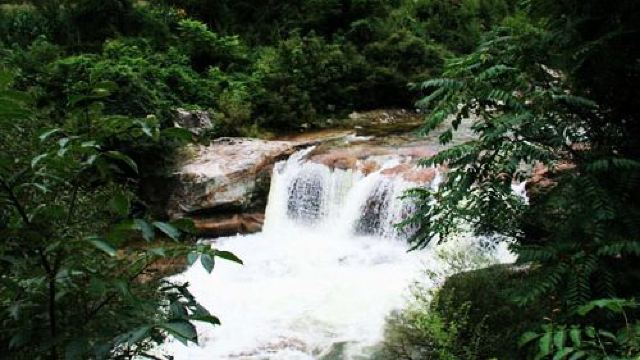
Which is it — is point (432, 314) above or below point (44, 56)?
below

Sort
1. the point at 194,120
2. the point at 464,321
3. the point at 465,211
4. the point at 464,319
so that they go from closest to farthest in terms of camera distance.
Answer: the point at 465,211 → the point at 464,321 → the point at 464,319 → the point at 194,120

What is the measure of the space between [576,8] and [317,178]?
7.94 meters

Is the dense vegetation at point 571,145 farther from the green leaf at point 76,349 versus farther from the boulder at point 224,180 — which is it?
the boulder at point 224,180

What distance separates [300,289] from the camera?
26.8 ft

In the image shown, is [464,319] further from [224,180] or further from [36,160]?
[224,180]

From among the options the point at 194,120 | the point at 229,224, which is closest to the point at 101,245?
the point at 229,224

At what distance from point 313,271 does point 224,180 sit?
2861mm

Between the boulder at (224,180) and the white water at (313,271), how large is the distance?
0.29 metres

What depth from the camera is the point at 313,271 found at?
28.9ft

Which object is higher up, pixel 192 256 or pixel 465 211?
pixel 192 256

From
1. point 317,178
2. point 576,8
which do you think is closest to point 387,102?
point 317,178

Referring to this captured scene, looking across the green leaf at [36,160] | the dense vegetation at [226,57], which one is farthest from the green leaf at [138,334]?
the dense vegetation at [226,57]

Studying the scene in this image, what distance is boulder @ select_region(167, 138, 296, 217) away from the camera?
10523 millimetres

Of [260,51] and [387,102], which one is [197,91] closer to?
[260,51]
